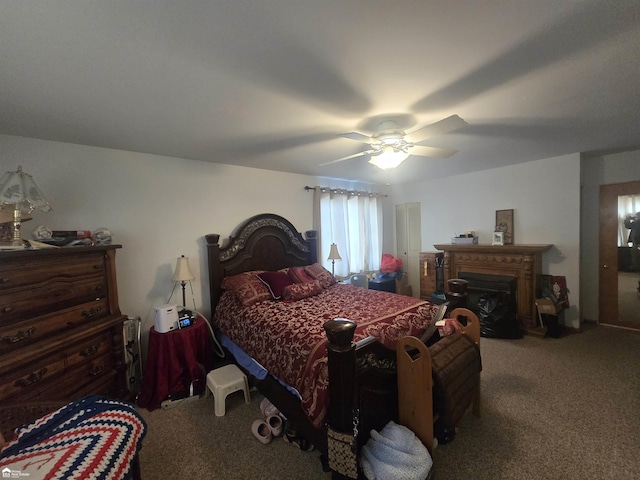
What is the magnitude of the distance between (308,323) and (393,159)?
1540mm

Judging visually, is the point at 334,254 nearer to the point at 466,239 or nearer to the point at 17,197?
the point at 466,239

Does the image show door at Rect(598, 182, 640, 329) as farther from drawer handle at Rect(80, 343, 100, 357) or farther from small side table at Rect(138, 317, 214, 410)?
drawer handle at Rect(80, 343, 100, 357)

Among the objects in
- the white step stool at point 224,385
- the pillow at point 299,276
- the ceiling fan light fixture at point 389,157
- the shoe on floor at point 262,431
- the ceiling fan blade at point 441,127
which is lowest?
the shoe on floor at point 262,431

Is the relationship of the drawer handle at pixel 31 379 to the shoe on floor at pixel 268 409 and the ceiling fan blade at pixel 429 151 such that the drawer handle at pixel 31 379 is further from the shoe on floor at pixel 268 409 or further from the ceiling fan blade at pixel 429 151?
the ceiling fan blade at pixel 429 151

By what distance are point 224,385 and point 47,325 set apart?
50.5 inches

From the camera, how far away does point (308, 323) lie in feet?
6.88

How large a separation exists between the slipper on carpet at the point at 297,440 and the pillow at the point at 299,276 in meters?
1.62

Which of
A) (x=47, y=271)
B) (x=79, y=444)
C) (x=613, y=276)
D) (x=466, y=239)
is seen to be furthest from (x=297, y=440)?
(x=613, y=276)

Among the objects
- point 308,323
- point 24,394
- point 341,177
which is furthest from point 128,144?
point 341,177

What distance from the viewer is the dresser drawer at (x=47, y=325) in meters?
1.54

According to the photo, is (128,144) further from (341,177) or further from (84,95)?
(341,177)

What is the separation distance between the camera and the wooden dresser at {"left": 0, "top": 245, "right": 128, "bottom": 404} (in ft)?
5.10

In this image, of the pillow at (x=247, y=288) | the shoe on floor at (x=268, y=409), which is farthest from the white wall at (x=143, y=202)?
the shoe on floor at (x=268, y=409)

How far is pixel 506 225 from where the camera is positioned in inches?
156
